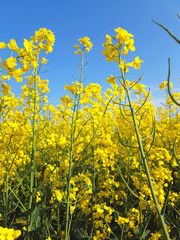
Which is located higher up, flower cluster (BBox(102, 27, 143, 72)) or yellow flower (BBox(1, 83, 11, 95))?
flower cluster (BBox(102, 27, 143, 72))

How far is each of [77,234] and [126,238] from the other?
70 centimetres

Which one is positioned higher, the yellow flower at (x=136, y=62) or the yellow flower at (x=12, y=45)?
the yellow flower at (x=12, y=45)

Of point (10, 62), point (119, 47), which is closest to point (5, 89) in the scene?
point (10, 62)

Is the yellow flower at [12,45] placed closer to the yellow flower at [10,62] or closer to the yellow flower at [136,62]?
the yellow flower at [10,62]

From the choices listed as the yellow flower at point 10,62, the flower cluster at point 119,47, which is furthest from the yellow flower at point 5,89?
the flower cluster at point 119,47

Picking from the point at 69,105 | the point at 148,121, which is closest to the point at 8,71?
the point at 69,105

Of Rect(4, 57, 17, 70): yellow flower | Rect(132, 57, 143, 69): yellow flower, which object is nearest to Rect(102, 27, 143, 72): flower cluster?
Rect(132, 57, 143, 69): yellow flower

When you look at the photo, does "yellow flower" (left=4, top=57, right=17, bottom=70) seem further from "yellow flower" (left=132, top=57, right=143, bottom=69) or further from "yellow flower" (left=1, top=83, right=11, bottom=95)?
"yellow flower" (left=132, top=57, right=143, bottom=69)

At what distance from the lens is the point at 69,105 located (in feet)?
7.16

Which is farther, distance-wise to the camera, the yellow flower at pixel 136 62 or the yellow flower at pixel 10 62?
the yellow flower at pixel 136 62

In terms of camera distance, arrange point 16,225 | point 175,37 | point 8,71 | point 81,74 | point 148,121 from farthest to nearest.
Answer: point 148,121, point 16,225, point 81,74, point 8,71, point 175,37

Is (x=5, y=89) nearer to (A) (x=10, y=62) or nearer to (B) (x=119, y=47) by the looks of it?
(A) (x=10, y=62)

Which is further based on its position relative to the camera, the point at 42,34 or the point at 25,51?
the point at 42,34

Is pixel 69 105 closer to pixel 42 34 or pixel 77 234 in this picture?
pixel 42 34
